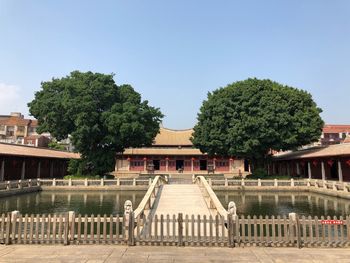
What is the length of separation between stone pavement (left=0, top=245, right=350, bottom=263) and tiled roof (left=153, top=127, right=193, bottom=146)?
48376mm

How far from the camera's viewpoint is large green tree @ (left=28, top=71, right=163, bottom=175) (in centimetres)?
3728

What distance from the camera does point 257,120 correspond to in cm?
3694

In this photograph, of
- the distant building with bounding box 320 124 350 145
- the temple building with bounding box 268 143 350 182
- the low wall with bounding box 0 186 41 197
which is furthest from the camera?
the distant building with bounding box 320 124 350 145

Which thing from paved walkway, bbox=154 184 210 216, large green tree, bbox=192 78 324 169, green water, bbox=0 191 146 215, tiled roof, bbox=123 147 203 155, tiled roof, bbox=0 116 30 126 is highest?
tiled roof, bbox=0 116 30 126

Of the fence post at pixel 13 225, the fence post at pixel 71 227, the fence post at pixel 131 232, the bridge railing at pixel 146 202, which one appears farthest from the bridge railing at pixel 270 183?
the fence post at pixel 13 225

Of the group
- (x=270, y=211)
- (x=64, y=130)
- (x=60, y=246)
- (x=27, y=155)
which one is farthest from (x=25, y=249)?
(x=64, y=130)

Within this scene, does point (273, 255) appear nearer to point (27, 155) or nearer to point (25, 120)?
point (27, 155)

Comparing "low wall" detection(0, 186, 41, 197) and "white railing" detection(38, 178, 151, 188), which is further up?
"white railing" detection(38, 178, 151, 188)

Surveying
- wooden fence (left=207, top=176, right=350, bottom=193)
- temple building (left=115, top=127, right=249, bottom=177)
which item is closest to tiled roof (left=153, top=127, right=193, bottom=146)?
temple building (left=115, top=127, right=249, bottom=177)

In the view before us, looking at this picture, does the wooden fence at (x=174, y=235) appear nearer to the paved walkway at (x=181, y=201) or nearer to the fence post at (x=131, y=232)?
the fence post at (x=131, y=232)

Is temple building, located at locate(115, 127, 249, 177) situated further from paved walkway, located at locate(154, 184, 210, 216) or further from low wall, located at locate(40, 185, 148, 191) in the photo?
paved walkway, located at locate(154, 184, 210, 216)

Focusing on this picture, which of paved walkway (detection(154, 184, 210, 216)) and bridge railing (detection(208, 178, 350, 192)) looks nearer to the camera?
paved walkway (detection(154, 184, 210, 216))

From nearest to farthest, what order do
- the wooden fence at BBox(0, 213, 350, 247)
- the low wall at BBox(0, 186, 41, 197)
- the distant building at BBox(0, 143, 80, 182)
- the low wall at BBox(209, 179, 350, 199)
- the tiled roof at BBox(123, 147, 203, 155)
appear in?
the wooden fence at BBox(0, 213, 350, 247) < the low wall at BBox(0, 186, 41, 197) < the distant building at BBox(0, 143, 80, 182) < the low wall at BBox(209, 179, 350, 199) < the tiled roof at BBox(123, 147, 203, 155)

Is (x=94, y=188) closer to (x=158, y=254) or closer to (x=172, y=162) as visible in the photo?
(x=172, y=162)
